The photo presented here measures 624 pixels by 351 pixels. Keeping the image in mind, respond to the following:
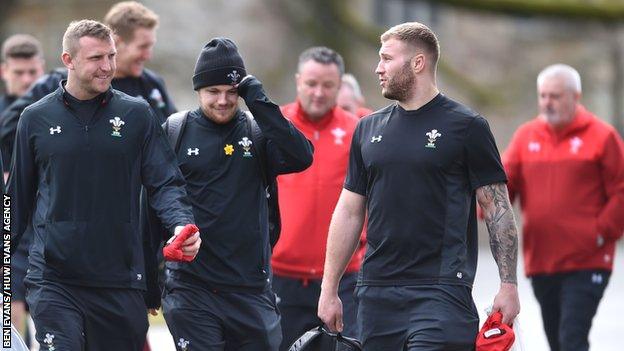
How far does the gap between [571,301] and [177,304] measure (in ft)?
12.3

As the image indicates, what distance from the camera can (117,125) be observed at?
7859 millimetres

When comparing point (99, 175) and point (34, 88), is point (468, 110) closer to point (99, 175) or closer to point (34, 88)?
point (99, 175)


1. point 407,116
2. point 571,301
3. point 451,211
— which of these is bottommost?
point 571,301

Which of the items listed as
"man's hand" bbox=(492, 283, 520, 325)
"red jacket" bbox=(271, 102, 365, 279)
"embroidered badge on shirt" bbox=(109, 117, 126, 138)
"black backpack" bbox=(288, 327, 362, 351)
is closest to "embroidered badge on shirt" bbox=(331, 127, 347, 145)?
"red jacket" bbox=(271, 102, 365, 279)

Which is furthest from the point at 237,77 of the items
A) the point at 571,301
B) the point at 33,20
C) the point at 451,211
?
the point at 33,20

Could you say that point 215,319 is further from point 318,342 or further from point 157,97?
point 157,97

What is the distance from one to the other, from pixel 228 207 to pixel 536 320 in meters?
8.21

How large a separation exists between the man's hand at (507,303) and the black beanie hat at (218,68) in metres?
2.12

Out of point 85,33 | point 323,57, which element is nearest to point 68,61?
point 85,33

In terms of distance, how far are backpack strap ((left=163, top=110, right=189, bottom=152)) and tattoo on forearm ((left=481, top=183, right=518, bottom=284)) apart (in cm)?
199

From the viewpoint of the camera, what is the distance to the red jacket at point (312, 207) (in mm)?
9914

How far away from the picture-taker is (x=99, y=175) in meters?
7.75

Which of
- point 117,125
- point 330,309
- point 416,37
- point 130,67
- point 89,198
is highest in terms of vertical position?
point 416,37

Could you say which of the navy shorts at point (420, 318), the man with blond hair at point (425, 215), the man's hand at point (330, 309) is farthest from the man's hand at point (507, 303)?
the man's hand at point (330, 309)
